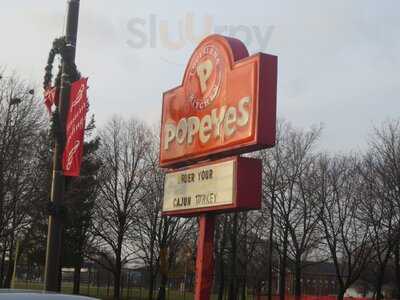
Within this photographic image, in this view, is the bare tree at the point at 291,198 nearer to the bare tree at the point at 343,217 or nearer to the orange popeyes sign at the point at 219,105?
the bare tree at the point at 343,217

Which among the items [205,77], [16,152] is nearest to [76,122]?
[205,77]

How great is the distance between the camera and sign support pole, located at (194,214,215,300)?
14031 mm

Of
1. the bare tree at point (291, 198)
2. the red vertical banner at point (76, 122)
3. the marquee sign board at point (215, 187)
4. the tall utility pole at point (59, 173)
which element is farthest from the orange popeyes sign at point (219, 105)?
the bare tree at point (291, 198)

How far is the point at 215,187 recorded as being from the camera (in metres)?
13.7

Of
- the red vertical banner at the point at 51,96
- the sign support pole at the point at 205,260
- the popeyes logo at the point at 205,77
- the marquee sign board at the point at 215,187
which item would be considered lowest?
the sign support pole at the point at 205,260

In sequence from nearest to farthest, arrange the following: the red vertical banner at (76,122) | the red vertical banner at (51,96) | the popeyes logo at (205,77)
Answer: the red vertical banner at (76,122) < the red vertical banner at (51,96) < the popeyes logo at (205,77)

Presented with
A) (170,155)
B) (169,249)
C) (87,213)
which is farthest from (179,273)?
(170,155)

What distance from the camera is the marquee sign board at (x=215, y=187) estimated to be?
1287cm

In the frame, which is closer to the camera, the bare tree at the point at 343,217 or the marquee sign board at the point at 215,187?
the marquee sign board at the point at 215,187

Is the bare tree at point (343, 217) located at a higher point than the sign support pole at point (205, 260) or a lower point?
higher

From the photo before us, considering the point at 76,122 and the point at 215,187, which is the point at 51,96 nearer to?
the point at 76,122

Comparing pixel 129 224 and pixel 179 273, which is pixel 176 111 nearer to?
pixel 129 224

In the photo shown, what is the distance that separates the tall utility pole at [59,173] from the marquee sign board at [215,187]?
350cm

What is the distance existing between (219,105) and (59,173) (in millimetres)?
4267
